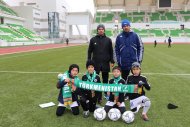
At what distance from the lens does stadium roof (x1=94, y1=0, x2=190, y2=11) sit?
6838 centimetres

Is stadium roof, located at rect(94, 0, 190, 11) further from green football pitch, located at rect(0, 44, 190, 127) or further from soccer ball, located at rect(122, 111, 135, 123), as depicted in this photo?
soccer ball, located at rect(122, 111, 135, 123)

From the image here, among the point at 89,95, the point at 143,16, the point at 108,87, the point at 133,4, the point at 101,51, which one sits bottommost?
the point at 89,95

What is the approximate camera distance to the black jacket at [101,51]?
601cm

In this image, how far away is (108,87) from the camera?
5.05m

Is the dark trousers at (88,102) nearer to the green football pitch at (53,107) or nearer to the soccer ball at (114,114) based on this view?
the green football pitch at (53,107)

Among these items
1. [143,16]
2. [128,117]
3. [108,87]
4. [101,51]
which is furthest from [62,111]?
[143,16]

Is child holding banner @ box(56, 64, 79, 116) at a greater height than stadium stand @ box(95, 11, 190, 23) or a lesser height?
lesser

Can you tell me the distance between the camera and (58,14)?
67.4 metres

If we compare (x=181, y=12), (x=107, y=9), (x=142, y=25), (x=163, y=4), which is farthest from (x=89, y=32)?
(x=181, y=12)

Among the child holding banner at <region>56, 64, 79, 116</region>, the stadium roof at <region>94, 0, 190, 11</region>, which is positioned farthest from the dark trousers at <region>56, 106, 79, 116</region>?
the stadium roof at <region>94, 0, 190, 11</region>

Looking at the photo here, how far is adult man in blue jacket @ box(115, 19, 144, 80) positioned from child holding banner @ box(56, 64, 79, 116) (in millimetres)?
1395

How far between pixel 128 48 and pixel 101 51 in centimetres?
69

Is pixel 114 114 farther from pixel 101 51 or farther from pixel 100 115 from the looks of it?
pixel 101 51

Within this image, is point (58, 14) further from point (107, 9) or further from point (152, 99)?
point (152, 99)
